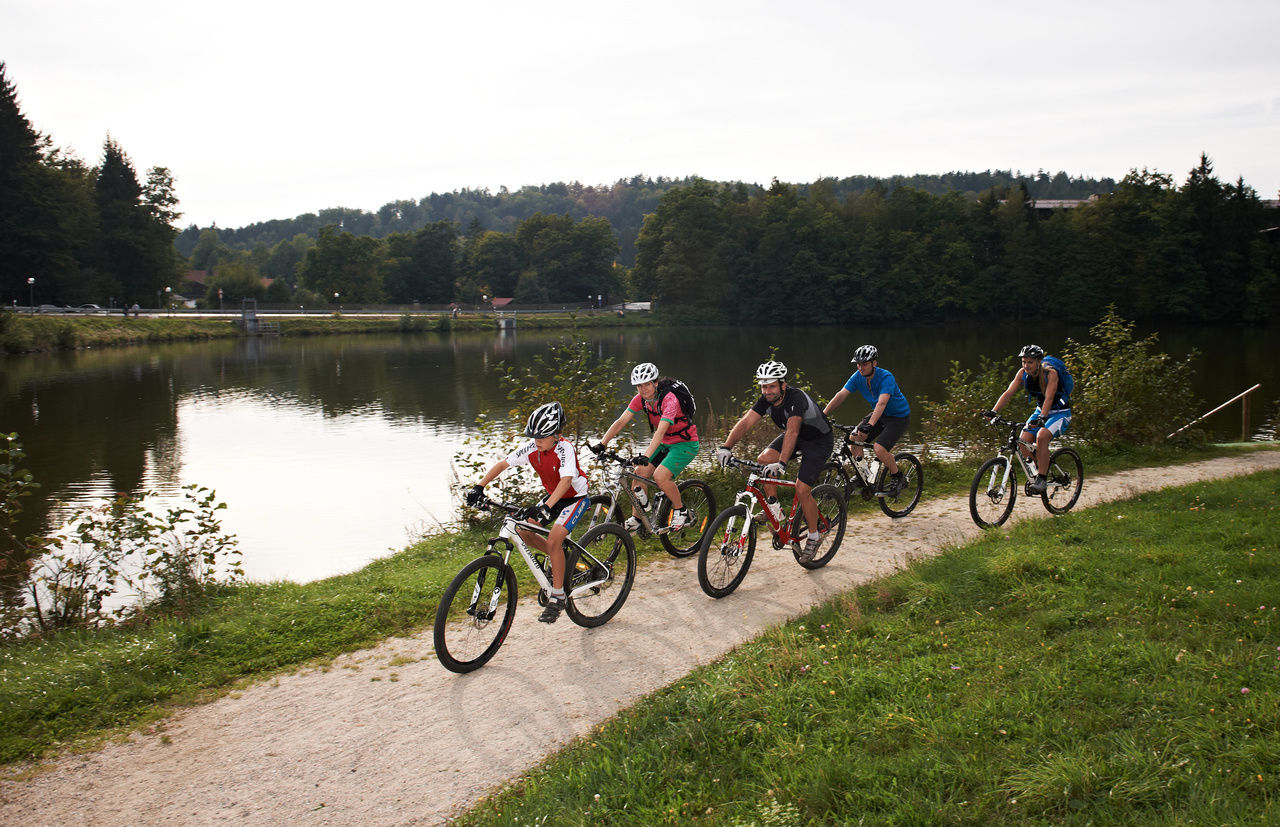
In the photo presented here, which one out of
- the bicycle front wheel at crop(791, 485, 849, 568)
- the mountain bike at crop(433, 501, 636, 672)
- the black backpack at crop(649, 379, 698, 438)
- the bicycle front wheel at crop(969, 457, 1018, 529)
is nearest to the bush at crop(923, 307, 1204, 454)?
the bicycle front wheel at crop(969, 457, 1018, 529)

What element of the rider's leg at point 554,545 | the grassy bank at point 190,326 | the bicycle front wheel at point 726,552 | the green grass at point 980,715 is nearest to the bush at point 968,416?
the bicycle front wheel at point 726,552

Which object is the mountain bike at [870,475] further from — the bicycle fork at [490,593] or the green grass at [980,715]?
the bicycle fork at [490,593]

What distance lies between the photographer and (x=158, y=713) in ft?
19.5

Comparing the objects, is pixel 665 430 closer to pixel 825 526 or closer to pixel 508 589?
pixel 825 526

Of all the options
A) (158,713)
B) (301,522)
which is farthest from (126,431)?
(158,713)

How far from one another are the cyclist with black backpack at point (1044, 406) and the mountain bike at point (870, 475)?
1.39 m

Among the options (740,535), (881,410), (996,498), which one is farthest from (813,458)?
(996,498)

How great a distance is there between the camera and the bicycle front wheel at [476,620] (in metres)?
6.39

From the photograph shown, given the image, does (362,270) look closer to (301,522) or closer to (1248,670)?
(301,522)

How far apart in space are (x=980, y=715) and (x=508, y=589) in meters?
3.60

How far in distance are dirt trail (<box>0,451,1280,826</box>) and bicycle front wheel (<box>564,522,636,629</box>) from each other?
6.6 inches

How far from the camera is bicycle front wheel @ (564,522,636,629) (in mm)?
7133

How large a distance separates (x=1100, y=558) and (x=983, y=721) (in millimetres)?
3466

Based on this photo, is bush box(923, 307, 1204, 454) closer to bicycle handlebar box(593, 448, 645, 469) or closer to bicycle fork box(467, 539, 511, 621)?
bicycle handlebar box(593, 448, 645, 469)
